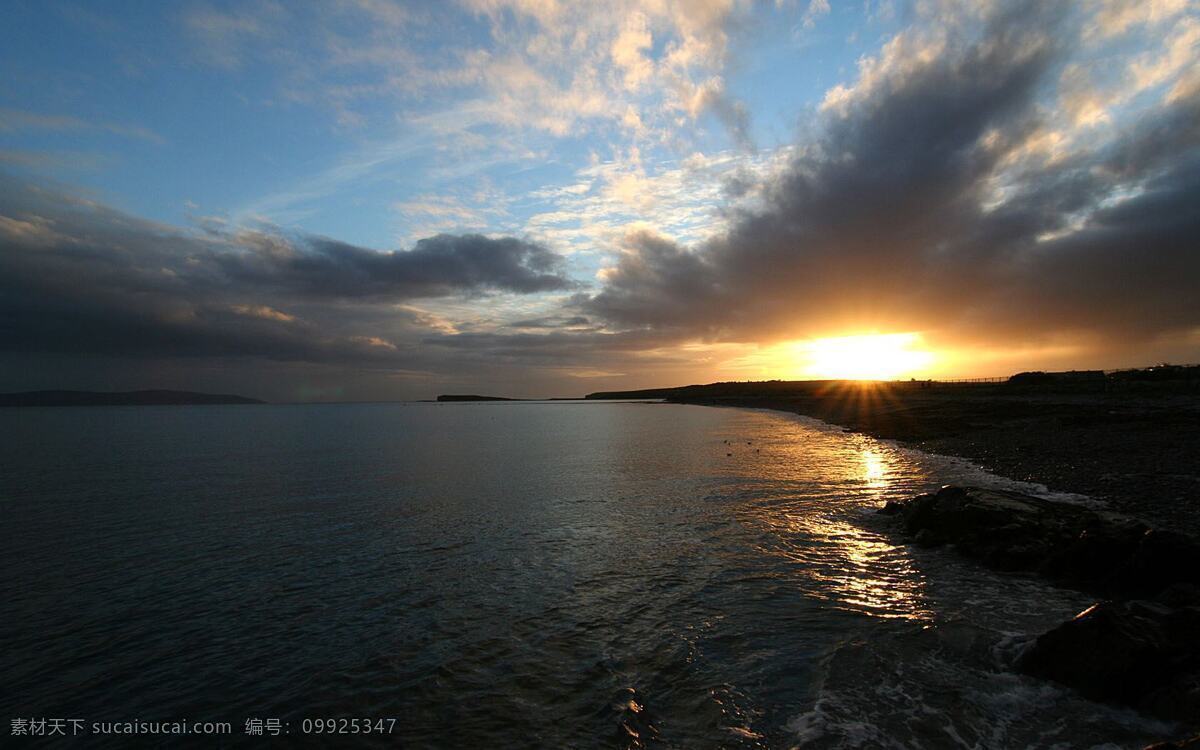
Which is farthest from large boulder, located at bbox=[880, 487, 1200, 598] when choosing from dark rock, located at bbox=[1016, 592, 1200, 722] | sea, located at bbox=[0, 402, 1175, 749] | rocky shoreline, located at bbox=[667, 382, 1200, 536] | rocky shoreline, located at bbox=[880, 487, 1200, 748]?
dark rock, located at bbox=[1016, 592, 1200, 722]

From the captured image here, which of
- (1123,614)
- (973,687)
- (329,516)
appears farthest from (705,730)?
(329,516)

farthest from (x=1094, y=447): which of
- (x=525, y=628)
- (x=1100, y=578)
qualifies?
(x=525, y=628)

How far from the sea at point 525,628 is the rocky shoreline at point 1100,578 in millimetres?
598

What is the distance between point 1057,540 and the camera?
17359 millimetres

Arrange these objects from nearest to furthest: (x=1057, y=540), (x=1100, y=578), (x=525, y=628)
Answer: (x=525, y=628), (x=1100, y=578), (x=1057, y=540)

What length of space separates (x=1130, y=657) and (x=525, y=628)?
12524 millimetres

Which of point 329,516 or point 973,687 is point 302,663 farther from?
point 329,516

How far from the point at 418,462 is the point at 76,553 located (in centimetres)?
2985

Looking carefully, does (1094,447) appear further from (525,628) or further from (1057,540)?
(525,628)

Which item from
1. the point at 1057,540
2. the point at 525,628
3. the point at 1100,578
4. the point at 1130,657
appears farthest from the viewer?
the point at 1057,540

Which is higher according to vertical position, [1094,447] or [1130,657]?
[1094,447]

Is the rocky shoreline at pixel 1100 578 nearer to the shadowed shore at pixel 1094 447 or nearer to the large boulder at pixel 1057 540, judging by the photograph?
the large boulder at pixel 1057 540

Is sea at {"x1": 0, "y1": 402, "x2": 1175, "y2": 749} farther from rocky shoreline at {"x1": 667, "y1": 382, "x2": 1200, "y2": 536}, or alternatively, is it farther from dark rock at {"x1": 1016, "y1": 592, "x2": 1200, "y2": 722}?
rocky shoreline at {"x1": 667, "y1": 382, "x2": 1200, "y2": 536}

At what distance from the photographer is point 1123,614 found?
10.7 metres
